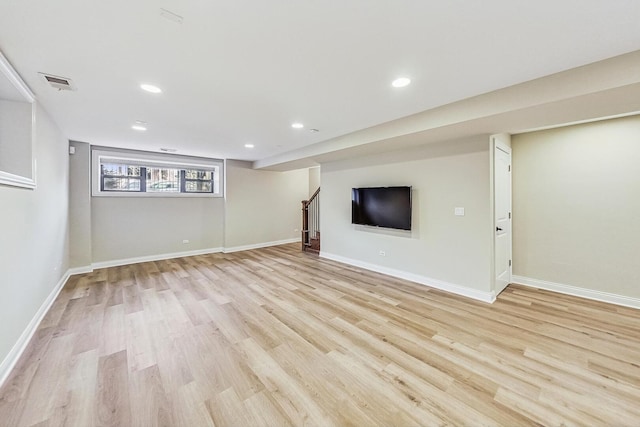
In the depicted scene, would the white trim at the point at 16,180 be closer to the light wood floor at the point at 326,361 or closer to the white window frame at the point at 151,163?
the light wood floor at the point at 326,361

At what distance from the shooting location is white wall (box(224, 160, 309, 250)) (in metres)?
6.66

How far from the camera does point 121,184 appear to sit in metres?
5.38

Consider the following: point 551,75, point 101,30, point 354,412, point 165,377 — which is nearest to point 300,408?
point 354,412

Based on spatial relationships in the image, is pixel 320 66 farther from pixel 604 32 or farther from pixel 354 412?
pixel 354 412

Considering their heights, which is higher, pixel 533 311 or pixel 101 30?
pixel 101 30

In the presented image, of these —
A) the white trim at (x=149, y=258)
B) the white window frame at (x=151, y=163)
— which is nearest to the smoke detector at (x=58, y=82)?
the white window frame at (x=151, y=163)

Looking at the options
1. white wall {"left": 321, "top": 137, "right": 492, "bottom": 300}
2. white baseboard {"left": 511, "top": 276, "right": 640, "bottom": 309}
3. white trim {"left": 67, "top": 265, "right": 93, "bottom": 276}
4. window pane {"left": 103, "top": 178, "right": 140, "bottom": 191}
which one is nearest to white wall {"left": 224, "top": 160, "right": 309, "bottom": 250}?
window pane {"left": 103, "top": 178, "right": 140, "bottom": 191}

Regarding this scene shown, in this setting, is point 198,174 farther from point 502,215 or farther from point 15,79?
point 502,215

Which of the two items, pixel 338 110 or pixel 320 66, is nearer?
pixel 320 66

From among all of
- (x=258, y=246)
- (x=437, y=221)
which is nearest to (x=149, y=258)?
(x=258, y=246)

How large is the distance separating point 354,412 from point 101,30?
2939mm

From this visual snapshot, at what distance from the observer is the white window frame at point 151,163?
16.3 feet

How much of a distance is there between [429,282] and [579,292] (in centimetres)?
193

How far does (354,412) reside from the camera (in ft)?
5.19
